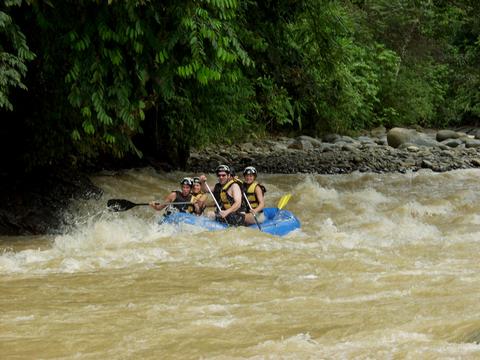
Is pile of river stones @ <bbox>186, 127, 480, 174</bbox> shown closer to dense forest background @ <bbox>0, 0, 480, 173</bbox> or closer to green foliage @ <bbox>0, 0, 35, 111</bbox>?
dense forest background @ <bbox>0, 0, 480, 173</bbox>

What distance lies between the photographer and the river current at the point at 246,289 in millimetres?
4977

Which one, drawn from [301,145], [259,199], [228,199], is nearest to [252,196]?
[259,199]

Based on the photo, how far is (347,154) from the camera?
20.5 meters

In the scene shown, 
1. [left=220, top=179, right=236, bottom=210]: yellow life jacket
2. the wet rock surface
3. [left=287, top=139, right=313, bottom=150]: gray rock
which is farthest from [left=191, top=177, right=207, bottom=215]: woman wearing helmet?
[left=287, top=139, right=313, bottom=150]: gray rock

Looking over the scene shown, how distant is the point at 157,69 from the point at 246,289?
11.1 ft

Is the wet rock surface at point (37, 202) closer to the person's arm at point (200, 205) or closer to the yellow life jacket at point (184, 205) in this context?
the yellow life jacket at point (184, 205)

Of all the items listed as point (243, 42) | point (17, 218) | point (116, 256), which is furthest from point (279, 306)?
point (243, 42)

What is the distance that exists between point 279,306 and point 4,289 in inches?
93.8

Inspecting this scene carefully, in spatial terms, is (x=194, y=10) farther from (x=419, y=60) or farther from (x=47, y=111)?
(x=419, y=60)

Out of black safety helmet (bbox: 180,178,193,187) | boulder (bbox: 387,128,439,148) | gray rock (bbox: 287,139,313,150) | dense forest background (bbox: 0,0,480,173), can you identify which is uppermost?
dense forest background (bbox: 0,0,480,173)

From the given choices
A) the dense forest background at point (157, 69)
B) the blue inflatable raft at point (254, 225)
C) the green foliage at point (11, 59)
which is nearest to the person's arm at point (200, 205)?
the blue inflatable raft at point (254, 225)

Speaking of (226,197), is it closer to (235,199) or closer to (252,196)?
(235,199)

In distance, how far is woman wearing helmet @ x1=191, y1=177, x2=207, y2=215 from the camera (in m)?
10.7

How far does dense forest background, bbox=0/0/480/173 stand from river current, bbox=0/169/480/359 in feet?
4.45
